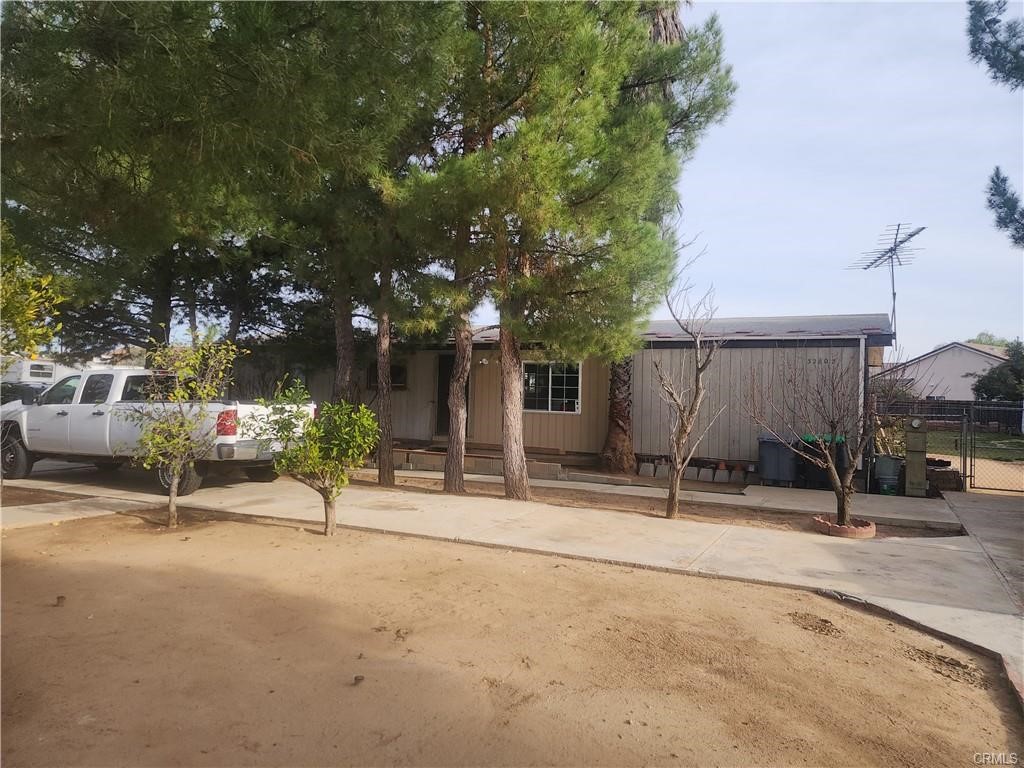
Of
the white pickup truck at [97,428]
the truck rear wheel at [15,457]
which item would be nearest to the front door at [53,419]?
the white pickup truck at [97,428]

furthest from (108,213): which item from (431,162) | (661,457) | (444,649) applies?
(661,457)

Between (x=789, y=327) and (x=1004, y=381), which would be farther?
(x=1004, y=381)

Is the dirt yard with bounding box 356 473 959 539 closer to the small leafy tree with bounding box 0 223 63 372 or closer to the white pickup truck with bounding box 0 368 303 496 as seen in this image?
the white pickup truck with bounding box 0 368 303 496

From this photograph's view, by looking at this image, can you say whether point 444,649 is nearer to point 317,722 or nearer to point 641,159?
point 317,722

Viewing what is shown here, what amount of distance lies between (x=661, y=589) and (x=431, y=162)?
737cm

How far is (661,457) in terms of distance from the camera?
13.8 metres

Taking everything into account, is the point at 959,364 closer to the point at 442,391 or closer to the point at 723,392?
the point at 723,392

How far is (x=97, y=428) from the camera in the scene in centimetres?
972

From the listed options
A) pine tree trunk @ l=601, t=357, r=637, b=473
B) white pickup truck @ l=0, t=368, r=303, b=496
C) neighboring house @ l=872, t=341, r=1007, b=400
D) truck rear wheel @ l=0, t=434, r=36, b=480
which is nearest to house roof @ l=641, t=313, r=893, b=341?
pine tree trunk @ l=601, t=357, r=637, b=473

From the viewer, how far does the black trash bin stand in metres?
12.1

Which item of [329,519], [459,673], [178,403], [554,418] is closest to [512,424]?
[329,519]

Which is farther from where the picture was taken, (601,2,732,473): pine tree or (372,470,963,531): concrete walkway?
(601,2,732,473): pine tree

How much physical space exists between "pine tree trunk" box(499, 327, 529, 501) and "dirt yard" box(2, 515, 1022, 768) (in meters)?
4.47

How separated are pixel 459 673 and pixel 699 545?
401 centimetres
